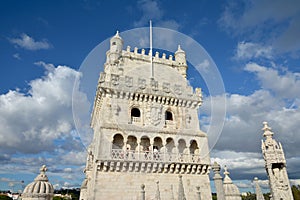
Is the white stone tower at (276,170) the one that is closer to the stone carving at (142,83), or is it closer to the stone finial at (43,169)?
the stone carving at (142,83)

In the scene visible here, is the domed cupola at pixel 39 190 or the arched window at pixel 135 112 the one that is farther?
the arched window at pixel 135 112

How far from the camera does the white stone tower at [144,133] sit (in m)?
20.6

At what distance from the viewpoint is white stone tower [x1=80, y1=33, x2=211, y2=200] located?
20594mm

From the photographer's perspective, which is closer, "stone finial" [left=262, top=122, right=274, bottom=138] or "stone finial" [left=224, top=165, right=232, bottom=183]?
"stone finial" [left=262, top=122, right=274, bottom=138]

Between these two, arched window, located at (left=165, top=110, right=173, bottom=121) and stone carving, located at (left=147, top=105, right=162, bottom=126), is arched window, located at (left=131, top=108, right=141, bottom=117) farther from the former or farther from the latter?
arched window, located at (left=165, top=110, right=173, bottom=121)

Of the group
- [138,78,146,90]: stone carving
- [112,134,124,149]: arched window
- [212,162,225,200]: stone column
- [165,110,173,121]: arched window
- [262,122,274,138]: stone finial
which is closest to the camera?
[212,162,225,200]: stone column

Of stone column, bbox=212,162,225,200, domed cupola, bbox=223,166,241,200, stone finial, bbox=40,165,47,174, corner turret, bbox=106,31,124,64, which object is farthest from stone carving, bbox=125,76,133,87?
stone column, bbox=212,162,225,200

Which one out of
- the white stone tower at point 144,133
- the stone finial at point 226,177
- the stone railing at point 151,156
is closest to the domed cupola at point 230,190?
the stone finial at point 226,177

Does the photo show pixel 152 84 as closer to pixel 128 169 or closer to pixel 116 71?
pixel 116 71

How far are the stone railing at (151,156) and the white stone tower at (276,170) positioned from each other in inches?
387

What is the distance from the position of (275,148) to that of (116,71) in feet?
57.1

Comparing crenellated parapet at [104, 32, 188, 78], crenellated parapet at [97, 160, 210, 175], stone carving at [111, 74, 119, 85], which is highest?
crenellated parapet at [104, 32, 188, 78]

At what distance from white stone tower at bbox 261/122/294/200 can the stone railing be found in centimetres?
984

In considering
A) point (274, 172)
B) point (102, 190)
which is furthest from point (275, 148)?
point (102, 190)
